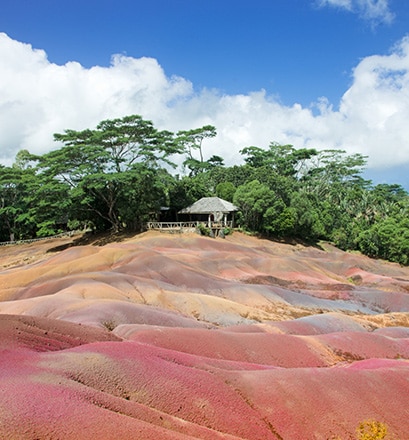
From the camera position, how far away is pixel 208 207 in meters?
66.8

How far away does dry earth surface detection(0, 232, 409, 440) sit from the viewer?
29.7 feet

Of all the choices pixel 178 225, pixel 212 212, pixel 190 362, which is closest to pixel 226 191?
pixel 212 212

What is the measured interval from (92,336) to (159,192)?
4600 centimetres

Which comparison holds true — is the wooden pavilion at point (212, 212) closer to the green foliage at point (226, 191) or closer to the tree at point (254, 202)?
the tree at point (254, 202)

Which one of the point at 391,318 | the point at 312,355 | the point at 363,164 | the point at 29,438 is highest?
the point at 363,164

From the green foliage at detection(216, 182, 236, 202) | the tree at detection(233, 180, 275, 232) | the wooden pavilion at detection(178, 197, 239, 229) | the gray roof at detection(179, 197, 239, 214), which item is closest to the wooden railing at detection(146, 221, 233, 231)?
the wooden pavilion at detection(178, 197, 239, 229)

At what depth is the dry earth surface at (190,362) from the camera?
905 cm

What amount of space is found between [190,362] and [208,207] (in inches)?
2113

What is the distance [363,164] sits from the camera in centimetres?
10656

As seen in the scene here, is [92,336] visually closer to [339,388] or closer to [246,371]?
[246,371]

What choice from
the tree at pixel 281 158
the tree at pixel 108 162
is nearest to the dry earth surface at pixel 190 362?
the tree at pixel 108 162

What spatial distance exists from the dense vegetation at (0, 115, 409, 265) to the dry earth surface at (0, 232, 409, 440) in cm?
2414

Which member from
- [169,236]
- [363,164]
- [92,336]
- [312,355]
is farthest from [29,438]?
Answer: [363,164]

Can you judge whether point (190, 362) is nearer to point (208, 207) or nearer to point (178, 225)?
point (178, 225)
